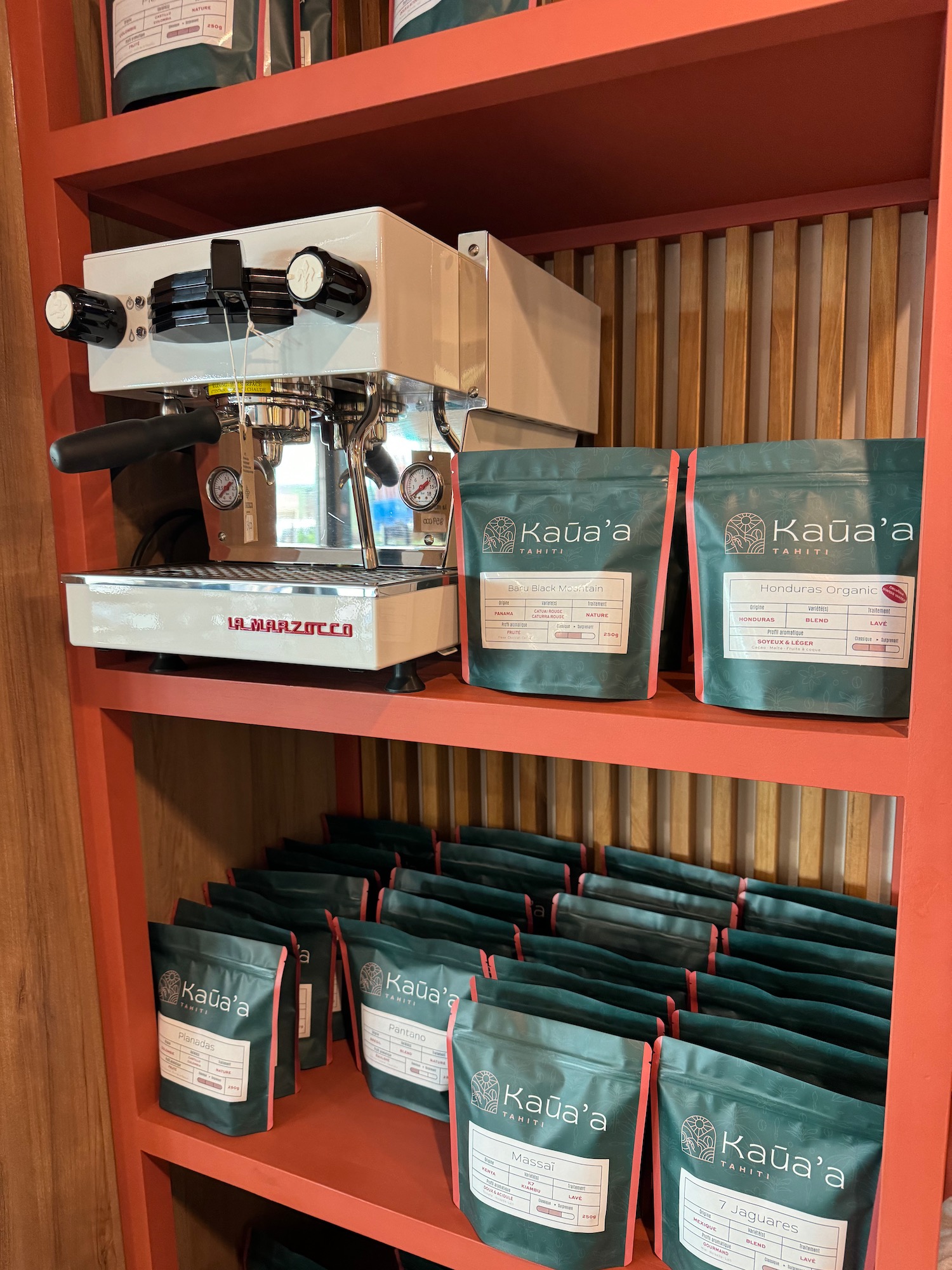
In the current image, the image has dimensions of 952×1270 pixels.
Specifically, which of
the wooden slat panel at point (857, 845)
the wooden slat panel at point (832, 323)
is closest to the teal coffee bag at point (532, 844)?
the wooden slat panel at point (857, 845)

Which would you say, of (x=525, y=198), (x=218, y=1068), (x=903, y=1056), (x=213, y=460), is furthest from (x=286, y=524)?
(x=903, y=1056)

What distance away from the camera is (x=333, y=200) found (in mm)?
1091

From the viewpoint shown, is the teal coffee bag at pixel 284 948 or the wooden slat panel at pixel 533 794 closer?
the teal coffee bag at pixel 284 948

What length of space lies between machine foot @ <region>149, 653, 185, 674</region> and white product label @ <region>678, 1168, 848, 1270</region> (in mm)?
748

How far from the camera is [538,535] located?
0.79 meters

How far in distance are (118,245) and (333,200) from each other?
0.92 feet

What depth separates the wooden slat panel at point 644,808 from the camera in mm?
1277

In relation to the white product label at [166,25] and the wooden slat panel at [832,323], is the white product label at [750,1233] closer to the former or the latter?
the wooden slat panel at [832,323]

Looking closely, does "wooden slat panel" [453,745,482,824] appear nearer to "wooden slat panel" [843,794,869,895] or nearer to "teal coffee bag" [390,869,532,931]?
"teal coffee bag" [390,869,532,931]

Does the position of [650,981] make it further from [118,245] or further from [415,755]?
[118,245]

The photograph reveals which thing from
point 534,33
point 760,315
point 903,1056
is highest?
point 534,33

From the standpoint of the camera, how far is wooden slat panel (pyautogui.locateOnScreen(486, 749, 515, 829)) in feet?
4.56

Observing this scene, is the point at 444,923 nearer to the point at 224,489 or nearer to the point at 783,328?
the point at 224,489

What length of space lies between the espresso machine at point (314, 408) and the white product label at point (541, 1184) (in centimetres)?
49
